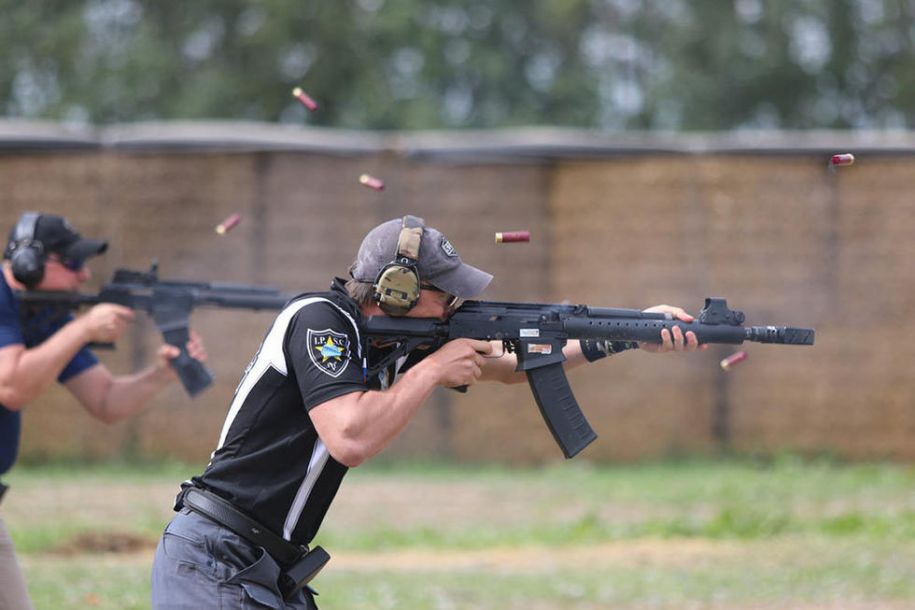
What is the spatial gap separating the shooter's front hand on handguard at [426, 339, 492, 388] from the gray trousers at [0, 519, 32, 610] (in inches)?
86.8

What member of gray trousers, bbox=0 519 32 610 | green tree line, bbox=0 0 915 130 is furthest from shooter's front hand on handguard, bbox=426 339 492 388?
green tree line, bbox=0 0 915 130

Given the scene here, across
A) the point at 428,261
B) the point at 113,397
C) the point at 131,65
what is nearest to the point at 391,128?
the point at 131,65

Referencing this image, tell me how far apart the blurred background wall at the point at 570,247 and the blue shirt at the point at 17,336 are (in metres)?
8.28

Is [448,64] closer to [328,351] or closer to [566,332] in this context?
[566,332]

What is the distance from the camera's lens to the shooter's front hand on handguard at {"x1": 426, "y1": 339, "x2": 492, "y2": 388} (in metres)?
5.02

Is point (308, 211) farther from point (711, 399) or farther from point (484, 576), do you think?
point (484, 576)

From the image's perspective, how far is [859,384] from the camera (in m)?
16.0

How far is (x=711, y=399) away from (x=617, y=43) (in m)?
12.7

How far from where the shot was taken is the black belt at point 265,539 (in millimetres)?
4883

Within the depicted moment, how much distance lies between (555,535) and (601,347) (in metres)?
6.52

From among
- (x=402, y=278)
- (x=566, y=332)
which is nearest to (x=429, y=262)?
(x=402, y=278)

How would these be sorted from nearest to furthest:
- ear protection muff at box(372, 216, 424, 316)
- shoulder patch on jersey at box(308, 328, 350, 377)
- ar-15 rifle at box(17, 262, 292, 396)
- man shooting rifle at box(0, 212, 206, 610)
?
shoulder patch on jersey at box(308, 328, 350, 377), ear protection muff at box(372, 216, 424, 316), man shooting rifle at box(0, 212, 206, 610), ar-15 rifle at box(17, 262, 292, 396)

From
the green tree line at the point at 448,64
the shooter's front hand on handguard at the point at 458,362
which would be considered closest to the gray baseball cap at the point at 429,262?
the shooter's front hand on handguard at the point at 458,362

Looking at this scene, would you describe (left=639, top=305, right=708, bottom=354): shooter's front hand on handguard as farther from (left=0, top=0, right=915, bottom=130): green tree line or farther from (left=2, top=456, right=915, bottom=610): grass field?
(left=0, top=0, right=915, bottom=130): green tree line
